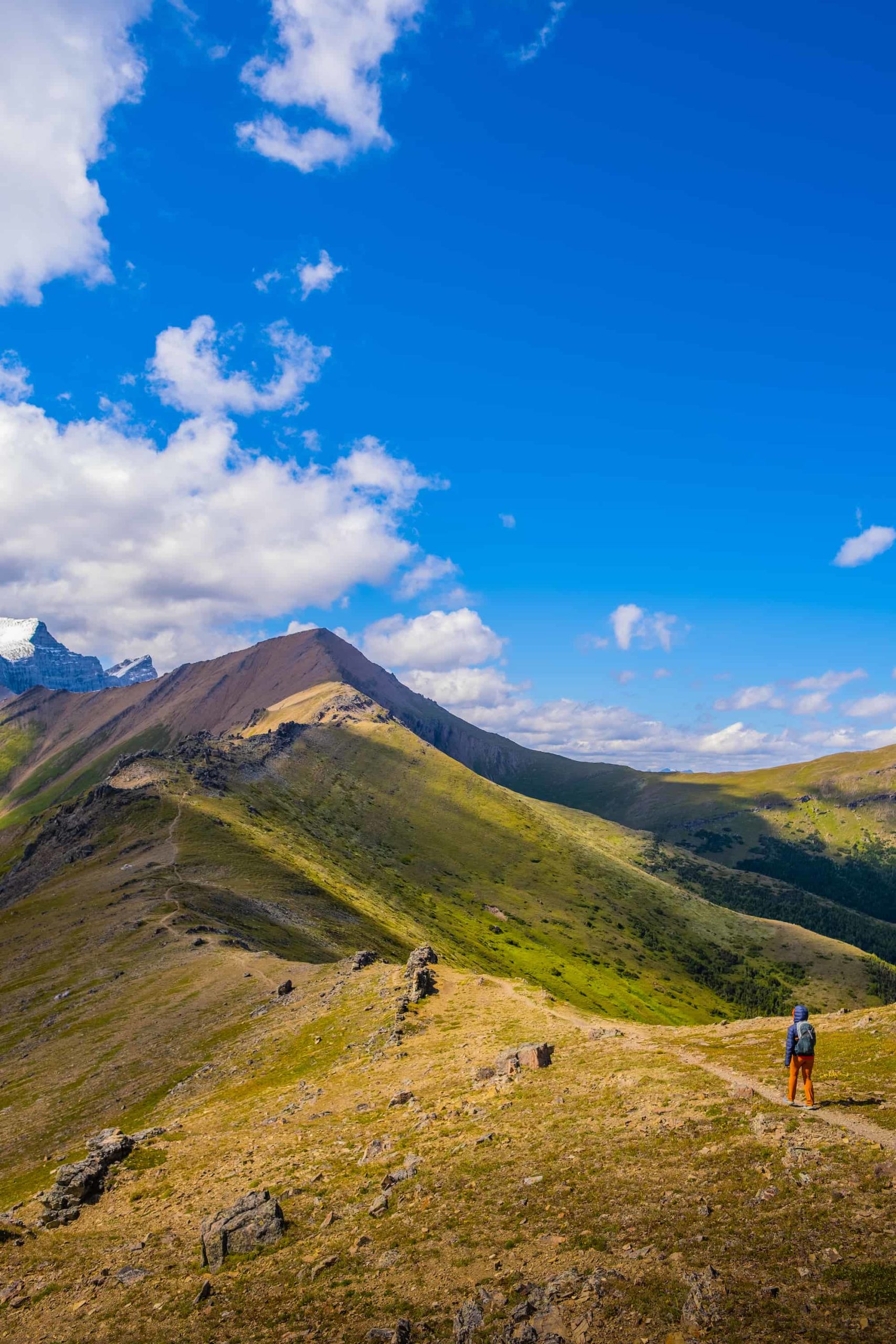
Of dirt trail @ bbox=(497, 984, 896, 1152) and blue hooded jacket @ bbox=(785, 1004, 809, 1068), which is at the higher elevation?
blue hooded jacket @ bbox=(785, 1004, 809, 1068)

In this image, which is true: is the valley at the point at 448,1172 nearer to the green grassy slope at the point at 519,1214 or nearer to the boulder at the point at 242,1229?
the green grassy slope at the point at 519,1214

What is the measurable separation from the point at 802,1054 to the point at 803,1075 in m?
0.74

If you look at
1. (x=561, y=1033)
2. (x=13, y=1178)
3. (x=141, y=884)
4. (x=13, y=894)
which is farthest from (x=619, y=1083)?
(x=13, y=894)

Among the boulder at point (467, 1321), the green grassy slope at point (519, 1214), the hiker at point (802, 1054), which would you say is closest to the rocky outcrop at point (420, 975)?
the green grassy slope at point (519, 1214)

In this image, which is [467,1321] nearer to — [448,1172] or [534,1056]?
[448,1172]

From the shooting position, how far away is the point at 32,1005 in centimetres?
8669

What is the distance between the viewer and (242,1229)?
26.5m

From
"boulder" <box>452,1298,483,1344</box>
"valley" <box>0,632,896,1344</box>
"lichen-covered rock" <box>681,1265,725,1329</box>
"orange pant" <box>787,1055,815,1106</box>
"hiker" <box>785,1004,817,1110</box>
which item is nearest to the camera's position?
"lichen-covered rock" <box>681,1265,725,1329</box>

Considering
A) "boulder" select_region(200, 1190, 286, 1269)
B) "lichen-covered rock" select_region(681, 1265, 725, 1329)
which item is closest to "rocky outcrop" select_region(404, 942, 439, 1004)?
"boulder" select_region(200, 1190, 286, 1269)

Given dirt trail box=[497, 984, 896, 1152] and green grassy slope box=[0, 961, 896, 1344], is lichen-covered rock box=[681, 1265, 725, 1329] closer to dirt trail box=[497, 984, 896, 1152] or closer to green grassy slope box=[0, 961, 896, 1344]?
green grassy slope box=[0, 961, 896, 1344]

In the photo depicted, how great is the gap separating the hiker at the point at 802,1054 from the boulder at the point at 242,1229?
20.3 meters

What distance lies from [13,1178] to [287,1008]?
23.3 m

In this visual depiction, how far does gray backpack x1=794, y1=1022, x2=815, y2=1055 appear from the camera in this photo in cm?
2592

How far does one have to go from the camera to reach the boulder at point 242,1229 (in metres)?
25.9
